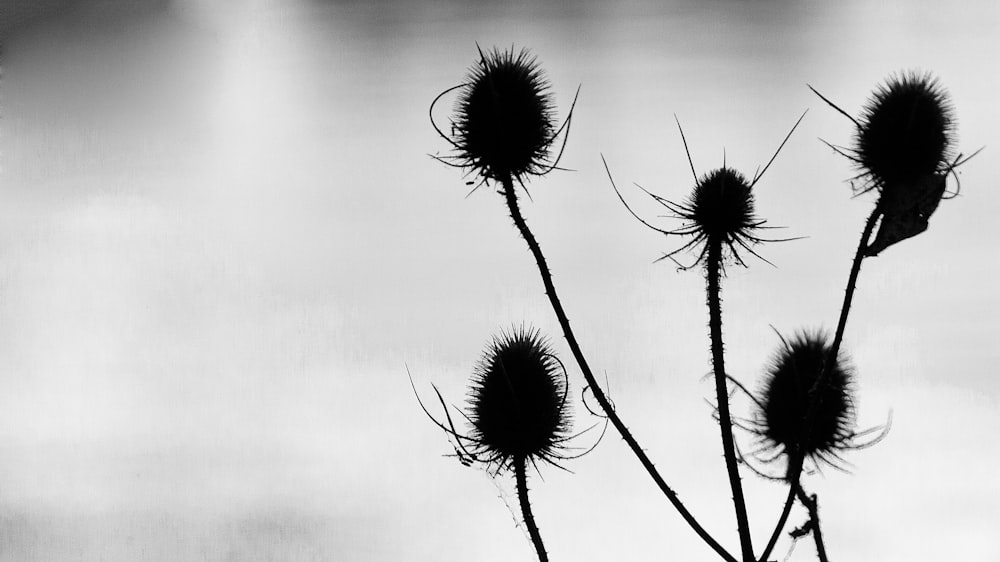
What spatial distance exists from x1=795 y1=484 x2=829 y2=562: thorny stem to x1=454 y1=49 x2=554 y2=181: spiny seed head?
2328mm

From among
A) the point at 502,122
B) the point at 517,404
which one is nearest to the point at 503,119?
the point at 502,122

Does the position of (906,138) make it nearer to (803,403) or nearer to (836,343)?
(836,343)

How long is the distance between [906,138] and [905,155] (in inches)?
3.1

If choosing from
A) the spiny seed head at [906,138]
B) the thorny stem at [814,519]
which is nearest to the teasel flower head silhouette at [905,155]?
the spiny seed head at [906,138]

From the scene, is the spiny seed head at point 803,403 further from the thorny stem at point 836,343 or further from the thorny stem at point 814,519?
the thorny stem at point 836,343

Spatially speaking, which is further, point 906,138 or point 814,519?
point 814,519

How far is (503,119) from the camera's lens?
481 cm

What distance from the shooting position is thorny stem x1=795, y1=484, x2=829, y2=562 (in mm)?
4805

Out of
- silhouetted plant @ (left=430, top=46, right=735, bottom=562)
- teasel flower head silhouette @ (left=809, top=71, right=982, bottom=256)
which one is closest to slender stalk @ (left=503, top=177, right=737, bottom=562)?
silhouetted plant @ (left=430, top=46, right=735, bottom=562)

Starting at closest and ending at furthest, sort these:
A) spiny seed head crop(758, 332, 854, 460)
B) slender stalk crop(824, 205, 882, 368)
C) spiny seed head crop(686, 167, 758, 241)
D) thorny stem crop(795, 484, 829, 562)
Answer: slender stalk crop(824, 205, 882, 368) → spiny seed head crop(686, 167, 758, 241) → thorny stem crop(795, 484, 829, 562) → spiny seed head crop(758, 332, 854, 460)

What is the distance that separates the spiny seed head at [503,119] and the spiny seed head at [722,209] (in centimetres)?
93

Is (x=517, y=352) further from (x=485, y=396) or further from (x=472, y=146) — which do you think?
(x=472, y=146)

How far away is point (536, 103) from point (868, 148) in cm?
185

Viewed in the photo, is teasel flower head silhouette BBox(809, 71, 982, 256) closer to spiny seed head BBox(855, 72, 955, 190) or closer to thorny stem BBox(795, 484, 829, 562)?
spiny seed head BBox(855, 72, 955, 190)
